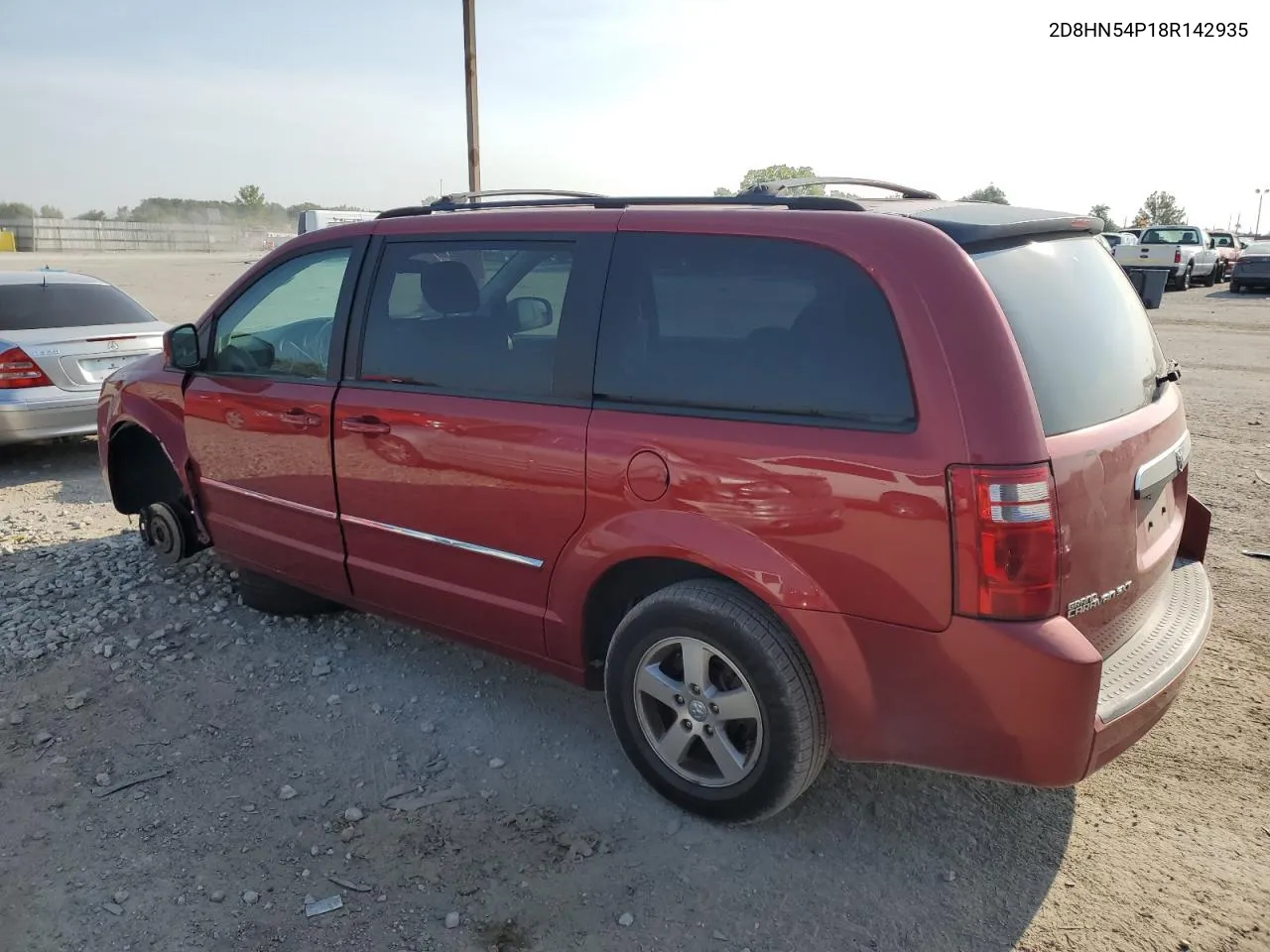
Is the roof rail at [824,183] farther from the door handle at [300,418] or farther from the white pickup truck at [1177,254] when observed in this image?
the white pickup truck at [1177,254]

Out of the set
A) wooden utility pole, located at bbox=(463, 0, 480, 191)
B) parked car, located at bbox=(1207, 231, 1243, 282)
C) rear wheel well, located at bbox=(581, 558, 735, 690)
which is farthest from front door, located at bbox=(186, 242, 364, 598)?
parked car, located at bbox=(1207, 231, 1243, 282)

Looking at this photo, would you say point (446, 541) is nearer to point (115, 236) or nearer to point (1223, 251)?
point (1223, 251)

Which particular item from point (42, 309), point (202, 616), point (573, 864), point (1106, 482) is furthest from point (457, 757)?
point (42, 309)

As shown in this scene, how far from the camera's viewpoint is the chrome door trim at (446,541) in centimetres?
332

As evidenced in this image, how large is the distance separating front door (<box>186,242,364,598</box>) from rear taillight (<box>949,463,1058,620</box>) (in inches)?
98.0

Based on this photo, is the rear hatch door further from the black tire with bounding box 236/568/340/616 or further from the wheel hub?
the wheel hub

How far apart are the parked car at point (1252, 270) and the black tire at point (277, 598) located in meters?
28.8

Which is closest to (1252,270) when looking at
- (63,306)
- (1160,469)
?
(1160,469)

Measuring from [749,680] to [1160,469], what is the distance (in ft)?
4.57

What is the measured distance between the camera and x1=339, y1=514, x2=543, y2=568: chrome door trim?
3.32m

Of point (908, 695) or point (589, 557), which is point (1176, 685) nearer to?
point (908, 695)

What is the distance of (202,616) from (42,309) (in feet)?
14.0

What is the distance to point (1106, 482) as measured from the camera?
2.61 metres

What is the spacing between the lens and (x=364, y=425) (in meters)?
3.69
